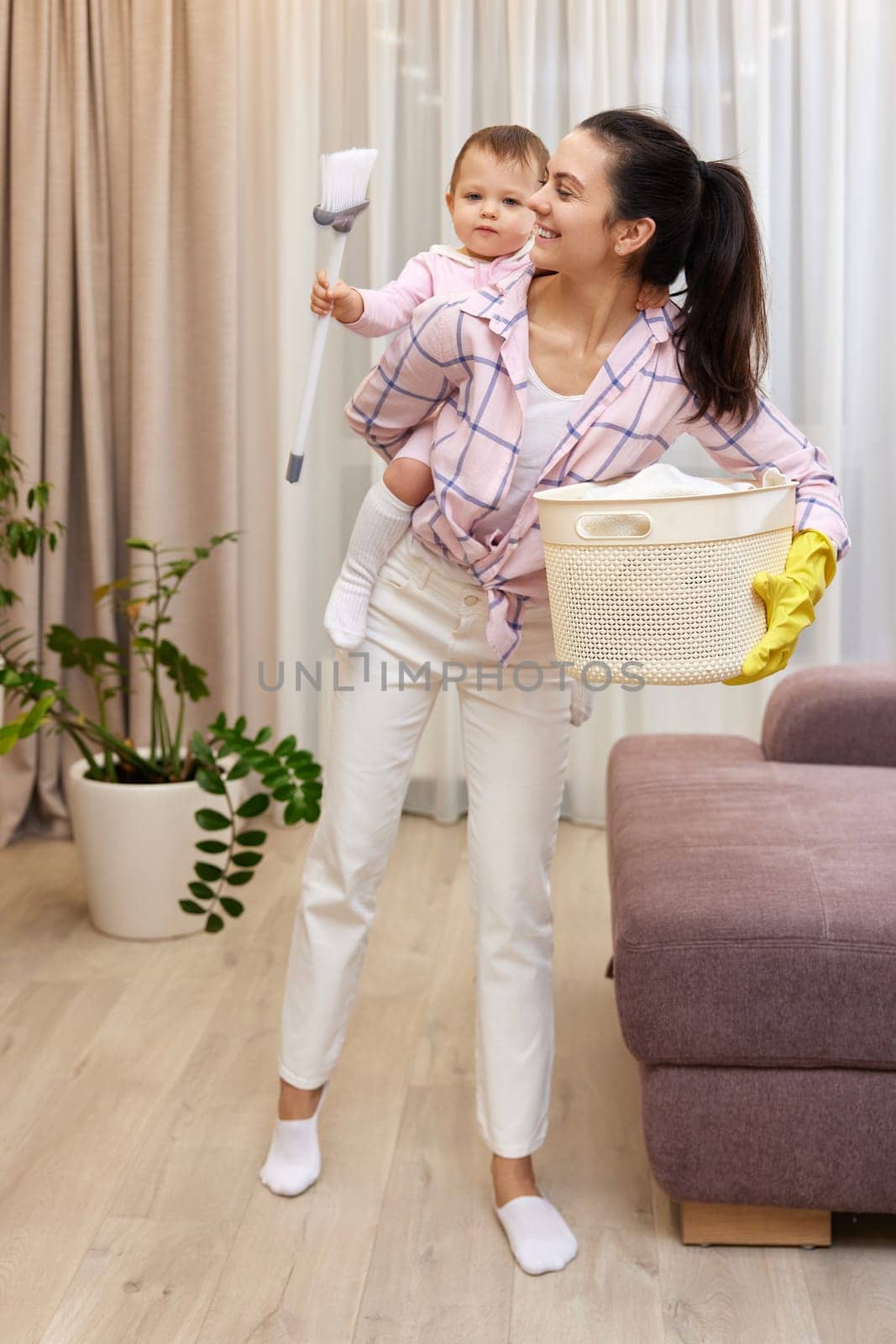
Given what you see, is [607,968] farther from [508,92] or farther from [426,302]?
[508,92]

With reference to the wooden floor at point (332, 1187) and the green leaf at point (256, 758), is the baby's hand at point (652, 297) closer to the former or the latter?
the green leaf at point (256, 758)

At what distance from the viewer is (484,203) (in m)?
1.85

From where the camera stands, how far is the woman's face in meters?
1.45

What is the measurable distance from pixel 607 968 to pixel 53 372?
1.95 m

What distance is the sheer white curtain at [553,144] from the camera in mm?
→ 3188

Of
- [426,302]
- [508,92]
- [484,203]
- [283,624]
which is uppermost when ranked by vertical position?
[508,92]

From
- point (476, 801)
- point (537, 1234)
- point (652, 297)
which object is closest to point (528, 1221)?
point (537, 1234)

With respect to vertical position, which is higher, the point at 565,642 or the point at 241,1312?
the point at 565,642

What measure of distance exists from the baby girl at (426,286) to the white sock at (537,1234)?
76 centimetres

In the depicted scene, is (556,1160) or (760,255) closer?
(760,255)

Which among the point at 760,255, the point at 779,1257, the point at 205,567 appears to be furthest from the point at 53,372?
the point at 779,1257

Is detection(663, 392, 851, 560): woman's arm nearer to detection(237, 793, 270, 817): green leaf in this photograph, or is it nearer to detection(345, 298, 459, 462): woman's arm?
detection(345, 298, 459, 462): woman's arm

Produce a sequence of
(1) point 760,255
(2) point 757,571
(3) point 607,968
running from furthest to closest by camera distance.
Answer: (3) point 607,968 < (1) point 760,255 < (2) point 757,571

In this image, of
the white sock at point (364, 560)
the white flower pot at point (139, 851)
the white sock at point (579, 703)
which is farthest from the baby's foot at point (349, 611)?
the white flower pot at point (139, 851)
